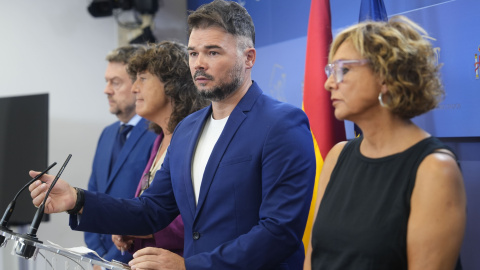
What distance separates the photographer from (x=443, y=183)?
1541 mm

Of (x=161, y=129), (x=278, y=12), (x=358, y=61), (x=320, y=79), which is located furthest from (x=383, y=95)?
(x=278, y=12)

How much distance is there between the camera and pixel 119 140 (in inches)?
155

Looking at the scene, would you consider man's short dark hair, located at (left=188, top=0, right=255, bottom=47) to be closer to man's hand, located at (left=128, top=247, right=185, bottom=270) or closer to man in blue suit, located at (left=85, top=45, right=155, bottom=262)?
man's hand, located at (left=128, top=247, right=185, bottom=270)

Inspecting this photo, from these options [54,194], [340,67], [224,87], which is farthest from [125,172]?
[340,67]

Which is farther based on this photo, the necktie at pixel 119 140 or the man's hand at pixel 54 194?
the necktie at pixel 119 140

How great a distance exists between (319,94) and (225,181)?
1.06 metres

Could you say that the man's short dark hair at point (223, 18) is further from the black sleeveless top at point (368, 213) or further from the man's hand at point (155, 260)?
the man's hand at point (155, 260)

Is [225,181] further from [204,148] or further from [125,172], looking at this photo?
[125,172]

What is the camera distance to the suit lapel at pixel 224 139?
7.29ft

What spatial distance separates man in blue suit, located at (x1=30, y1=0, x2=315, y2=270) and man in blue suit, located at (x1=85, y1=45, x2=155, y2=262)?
705 millimetres

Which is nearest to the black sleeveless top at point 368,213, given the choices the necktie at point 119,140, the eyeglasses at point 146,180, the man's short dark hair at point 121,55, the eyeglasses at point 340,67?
the eyeglasses at point 340,67

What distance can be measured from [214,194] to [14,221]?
2.84 m

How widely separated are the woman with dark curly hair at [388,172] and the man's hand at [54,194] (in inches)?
37.5

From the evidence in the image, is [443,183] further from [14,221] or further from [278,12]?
[14,221]
